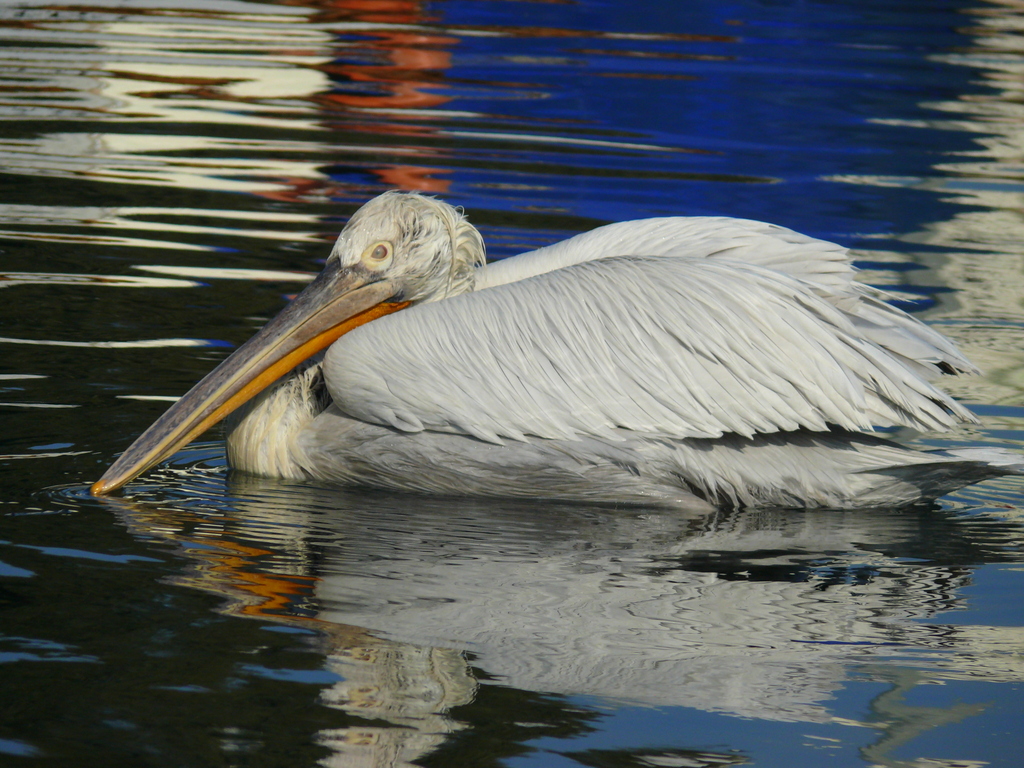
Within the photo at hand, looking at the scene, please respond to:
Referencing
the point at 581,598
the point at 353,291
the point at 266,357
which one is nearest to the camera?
the point at 581,598

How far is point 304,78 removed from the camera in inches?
429

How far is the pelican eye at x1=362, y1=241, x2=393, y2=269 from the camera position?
4094mm

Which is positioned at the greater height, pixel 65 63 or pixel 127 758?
pixel 65 63

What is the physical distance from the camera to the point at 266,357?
154 inches

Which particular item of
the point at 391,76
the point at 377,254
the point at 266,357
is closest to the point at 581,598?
the point at 266,357

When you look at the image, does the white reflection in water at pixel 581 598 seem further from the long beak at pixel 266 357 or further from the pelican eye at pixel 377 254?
the pelican eye at pixel 377 254

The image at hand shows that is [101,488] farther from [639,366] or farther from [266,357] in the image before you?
[639,366]

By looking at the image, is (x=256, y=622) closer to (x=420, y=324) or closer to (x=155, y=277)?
(x=420, y=324)

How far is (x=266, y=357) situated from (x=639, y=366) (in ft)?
3.34

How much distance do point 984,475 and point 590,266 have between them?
3.78 feet

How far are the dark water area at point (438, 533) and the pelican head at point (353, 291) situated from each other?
21 centimetres

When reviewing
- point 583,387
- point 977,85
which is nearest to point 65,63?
point 977,85

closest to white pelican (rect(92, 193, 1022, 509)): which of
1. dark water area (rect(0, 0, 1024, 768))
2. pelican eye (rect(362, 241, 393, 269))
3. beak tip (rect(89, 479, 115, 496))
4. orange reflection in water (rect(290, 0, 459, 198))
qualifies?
beak tip (rect(89, 479, 115, 496))

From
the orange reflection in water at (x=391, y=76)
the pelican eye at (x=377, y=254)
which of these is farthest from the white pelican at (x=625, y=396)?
the orange reflection in water at (x=391, y=76)
